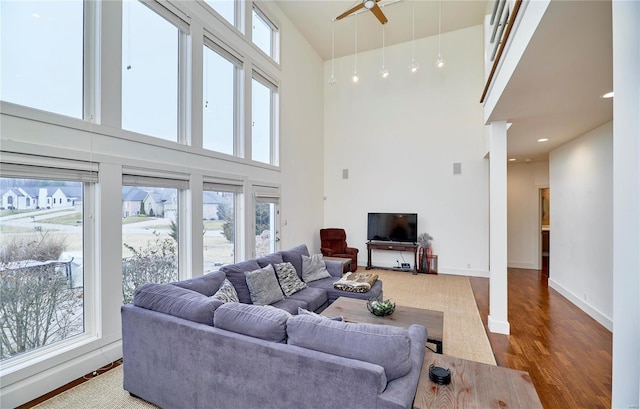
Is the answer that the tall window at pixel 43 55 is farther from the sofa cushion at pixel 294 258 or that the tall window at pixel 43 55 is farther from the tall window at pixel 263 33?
the tall window at pixel 263 33

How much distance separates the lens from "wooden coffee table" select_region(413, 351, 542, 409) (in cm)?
144

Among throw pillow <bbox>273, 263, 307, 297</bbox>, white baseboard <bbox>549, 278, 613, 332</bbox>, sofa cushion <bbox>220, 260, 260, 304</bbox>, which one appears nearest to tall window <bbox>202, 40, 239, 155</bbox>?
sofa cushion <bbox>220, 260, 260, 304</bbox>

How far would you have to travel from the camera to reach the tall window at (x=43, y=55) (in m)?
2.38

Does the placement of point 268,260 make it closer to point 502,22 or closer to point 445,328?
point 445,328

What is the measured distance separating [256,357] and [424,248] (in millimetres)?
5822

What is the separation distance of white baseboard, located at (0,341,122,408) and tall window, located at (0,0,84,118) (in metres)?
2.28

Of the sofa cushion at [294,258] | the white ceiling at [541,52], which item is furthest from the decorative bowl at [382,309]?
the white ceiling at [541,52]

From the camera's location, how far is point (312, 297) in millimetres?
3574

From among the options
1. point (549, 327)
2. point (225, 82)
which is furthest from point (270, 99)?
point (549, 327)

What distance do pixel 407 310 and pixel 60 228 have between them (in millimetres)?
3554

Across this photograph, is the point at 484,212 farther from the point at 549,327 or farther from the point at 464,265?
the point at 549,327

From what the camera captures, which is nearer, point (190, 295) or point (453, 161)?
point (190, 295)

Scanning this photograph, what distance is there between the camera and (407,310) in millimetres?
3166

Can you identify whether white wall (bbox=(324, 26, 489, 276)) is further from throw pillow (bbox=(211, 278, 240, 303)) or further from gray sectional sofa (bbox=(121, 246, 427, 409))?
gray sectional sofa (bbox=(121, 246, 427, 409))
